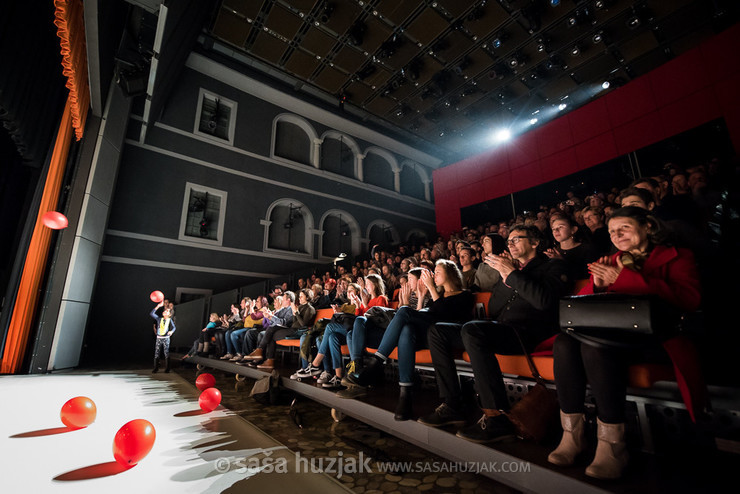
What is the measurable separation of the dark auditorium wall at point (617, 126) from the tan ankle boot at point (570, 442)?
7.19 metres

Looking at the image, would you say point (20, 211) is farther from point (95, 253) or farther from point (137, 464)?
point (137, 464)

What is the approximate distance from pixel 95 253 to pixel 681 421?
28.2 feet

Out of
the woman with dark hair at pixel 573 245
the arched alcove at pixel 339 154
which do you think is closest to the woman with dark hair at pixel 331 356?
the woman with dark hair at pixel 573 245

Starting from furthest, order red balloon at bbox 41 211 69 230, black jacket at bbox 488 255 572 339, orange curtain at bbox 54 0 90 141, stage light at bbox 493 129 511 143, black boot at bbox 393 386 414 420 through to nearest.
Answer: stage light at bbox 493 129 511 143, red balloon at bbox 41 211 69 230, orange curtain at bbox 54 0 90 141, black boot at bbox 393 386 414 420, black jacket at bbox 488 255 572 339

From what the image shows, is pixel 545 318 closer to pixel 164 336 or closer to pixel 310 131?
pixel 164 336

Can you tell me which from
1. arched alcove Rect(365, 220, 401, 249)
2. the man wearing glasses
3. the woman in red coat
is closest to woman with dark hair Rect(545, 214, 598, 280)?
the man wearing glasses

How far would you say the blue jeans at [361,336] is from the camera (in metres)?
2.62

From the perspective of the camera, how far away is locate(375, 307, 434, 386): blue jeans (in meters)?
2.10

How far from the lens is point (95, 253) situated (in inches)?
255

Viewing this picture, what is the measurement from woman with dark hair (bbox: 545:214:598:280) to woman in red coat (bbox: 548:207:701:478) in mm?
969

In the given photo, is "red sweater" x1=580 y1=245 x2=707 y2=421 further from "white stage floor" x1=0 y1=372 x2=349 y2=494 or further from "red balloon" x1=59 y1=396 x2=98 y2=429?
"red balloon" x1=59 y1=396 x2=98 y2=429

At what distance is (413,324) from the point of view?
2.21m

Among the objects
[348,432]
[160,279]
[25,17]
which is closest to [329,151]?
[160,279]

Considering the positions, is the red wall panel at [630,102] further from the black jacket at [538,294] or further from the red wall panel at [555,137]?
the black jacket at [538,294]
